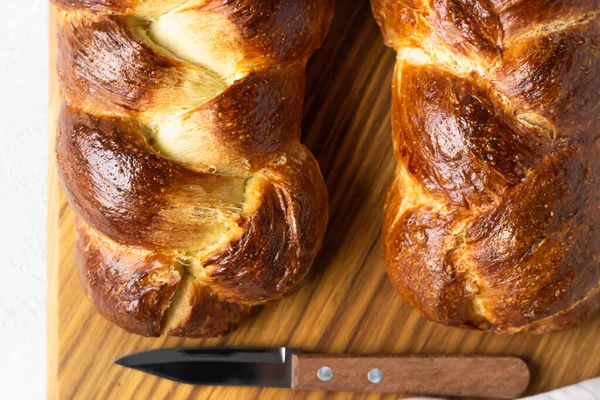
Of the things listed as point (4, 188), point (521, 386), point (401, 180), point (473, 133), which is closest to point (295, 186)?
point (401, 180)

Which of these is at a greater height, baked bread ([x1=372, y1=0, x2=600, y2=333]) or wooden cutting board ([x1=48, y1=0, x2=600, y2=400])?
baked bread ([x1=372, y1=0, x2=600, y2=333])

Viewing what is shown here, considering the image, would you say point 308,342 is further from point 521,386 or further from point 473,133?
point 473,133

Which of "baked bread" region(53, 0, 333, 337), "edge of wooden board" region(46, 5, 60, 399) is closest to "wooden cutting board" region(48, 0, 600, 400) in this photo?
"edge of wooden board" region(46, 5, 60, 399)

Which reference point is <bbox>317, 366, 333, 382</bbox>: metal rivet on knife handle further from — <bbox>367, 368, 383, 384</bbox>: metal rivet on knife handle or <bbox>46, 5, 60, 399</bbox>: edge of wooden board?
<bbox>46, 5, 60, 399</bbox>: edge of wooden board

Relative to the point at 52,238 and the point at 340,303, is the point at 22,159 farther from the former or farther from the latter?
the point at 340,303

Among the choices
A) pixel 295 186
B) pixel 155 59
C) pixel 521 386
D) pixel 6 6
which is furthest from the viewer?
pixel 6 6

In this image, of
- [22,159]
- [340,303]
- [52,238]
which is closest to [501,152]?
[340,303]
